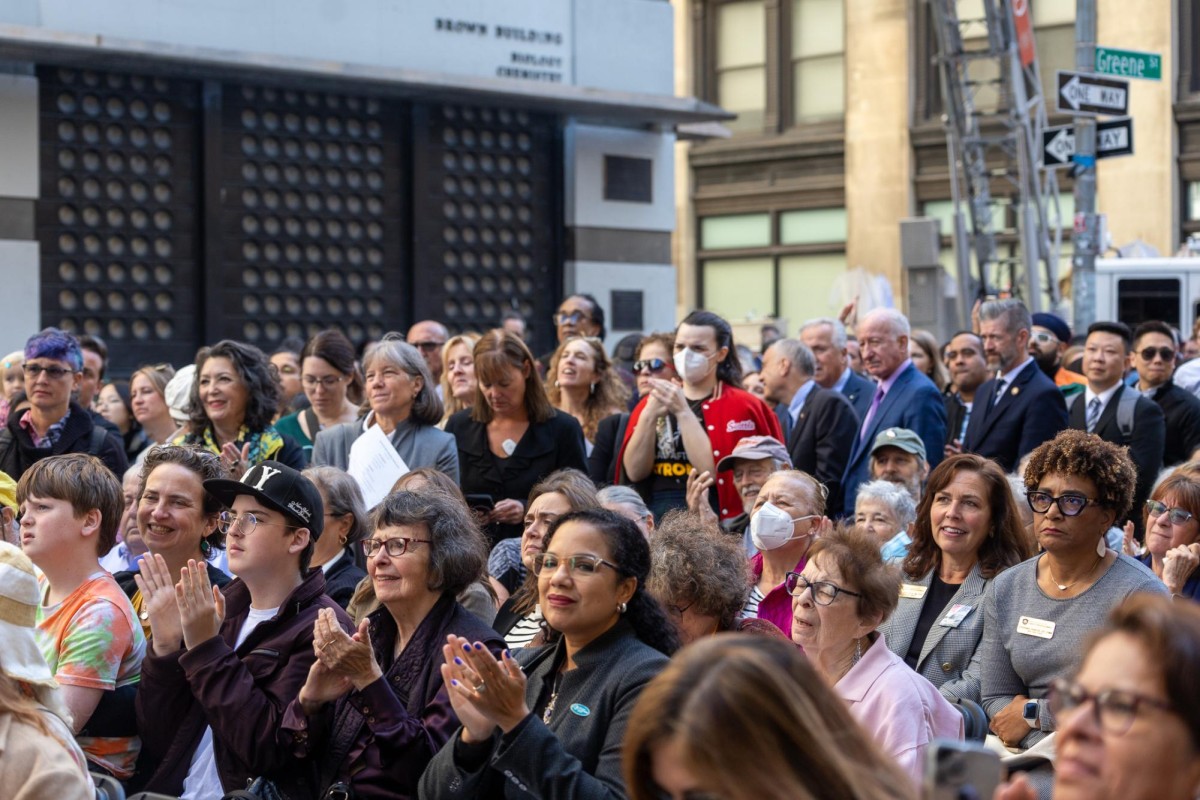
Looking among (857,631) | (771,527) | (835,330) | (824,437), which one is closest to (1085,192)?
(835,330)

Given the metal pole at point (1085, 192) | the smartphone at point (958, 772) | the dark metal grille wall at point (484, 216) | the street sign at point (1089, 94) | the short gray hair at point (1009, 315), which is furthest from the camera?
the metal pole at point (1085, 192)

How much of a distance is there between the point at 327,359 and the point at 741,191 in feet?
70.0

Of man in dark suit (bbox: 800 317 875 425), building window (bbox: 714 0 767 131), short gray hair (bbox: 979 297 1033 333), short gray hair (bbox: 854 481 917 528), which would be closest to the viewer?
short gray hair (bbox: 854 481 917 528)

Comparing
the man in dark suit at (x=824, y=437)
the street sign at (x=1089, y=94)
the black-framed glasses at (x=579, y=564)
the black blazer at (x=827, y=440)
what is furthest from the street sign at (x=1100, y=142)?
the black-framed glasses at (x=579, y=564)

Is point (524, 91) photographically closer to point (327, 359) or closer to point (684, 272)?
point (327, 359)

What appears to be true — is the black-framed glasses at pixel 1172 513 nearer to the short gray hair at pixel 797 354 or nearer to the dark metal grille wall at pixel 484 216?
the short gray hair at pixel 797 354

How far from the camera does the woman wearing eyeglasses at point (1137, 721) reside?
2494 mm

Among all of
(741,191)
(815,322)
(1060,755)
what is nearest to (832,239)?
(741,191)

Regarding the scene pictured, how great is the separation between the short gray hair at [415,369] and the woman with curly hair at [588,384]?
116 centimetres

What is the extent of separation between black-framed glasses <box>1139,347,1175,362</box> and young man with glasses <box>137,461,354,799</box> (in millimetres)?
6370

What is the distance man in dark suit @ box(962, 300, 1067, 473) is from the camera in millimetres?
8875

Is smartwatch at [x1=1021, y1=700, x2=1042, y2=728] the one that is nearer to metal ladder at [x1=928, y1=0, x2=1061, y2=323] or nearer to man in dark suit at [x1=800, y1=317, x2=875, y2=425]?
man in dark suit at [x1=800, y1=317, x2=875, y2=425]

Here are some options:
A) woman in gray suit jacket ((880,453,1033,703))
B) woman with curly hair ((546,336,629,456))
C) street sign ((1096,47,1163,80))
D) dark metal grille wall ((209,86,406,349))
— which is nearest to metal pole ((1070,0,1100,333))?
street sign ((1096,47,1163,80))

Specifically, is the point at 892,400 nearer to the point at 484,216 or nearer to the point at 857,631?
the point at 857,631
